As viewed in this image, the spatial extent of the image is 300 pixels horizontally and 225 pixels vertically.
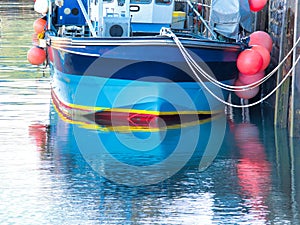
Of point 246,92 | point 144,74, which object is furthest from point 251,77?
point 144,74

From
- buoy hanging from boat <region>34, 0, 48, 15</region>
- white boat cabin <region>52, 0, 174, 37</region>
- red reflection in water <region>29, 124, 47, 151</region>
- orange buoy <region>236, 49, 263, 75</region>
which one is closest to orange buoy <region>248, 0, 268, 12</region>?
orange buoy <region>236, 49, 263, 75</region>

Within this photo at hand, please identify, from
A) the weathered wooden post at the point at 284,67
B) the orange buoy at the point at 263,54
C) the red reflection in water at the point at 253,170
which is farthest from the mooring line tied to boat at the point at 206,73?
the red reflection in water at the point at 253,170

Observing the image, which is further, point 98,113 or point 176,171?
point 98,113

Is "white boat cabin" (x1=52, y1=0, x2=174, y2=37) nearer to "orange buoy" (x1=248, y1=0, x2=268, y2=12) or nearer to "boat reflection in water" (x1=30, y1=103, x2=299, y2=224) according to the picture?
"orange buoy" (x1=248, y1=0, x2=268, y2=12)

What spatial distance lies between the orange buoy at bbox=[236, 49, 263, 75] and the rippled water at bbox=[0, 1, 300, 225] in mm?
1039

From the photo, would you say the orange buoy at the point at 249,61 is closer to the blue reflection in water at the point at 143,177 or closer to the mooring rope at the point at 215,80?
the mooring rope at the point at 215,80

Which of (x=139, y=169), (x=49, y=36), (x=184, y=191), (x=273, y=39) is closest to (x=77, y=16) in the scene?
(x=49, y=36)

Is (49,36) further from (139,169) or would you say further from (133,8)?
(139,169)

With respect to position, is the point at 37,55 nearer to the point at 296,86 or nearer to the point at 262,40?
the point at 262,40

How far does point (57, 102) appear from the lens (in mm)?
17750

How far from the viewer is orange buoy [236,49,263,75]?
49.3ft

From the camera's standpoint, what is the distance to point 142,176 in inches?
460

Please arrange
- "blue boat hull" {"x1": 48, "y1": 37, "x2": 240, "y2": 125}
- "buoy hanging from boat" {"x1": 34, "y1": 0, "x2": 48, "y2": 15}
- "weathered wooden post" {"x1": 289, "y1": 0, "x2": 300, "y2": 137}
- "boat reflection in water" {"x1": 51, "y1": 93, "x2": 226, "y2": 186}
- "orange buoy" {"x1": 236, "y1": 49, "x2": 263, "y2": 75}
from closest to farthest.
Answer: "boat reflection in water" {"x1": 51, "y1": 93, "x2": 226, "y2": 186} → "weathered wooden post" {"x1": 289, "y1": 0, "x2": 300, "y2": 137} → "blue boat hull" {"x1": 48, "y1": 37, "x2": 240, "y2": 125} → "orange buoy" {"x1": 236, "y1": 49, "x2": 263, "y2": 75} → "buoy hanging from boat" {"x1": 34, "y1": 0, "x2": 48, "y2": 15}

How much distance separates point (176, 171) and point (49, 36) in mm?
6437
